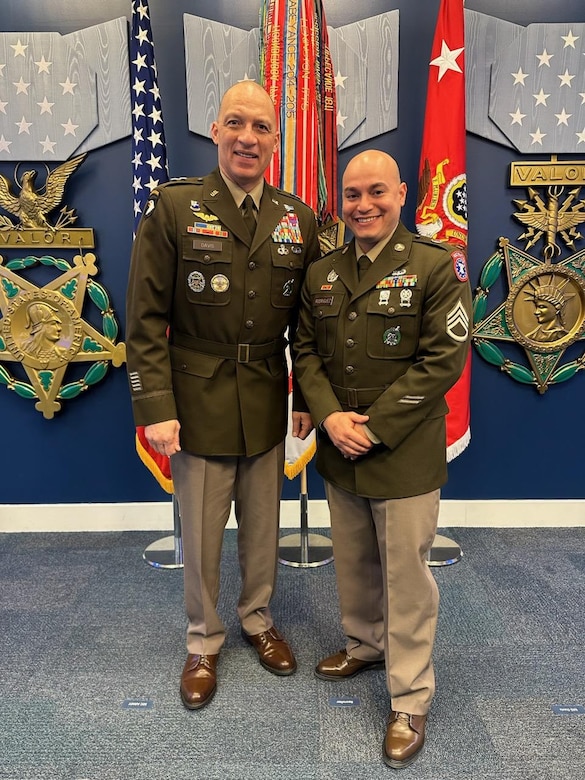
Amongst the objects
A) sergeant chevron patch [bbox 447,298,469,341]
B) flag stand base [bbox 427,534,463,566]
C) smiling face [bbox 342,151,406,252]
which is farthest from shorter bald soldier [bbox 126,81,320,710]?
flag stand base [bbox 427,534,463,566]

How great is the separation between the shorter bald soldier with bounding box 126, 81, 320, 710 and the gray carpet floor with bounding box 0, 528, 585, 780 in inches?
6.7

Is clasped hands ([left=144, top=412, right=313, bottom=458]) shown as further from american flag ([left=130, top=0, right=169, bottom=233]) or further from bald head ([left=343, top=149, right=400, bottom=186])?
Result: american flag ([left=130, top=0, right=169, bottom=233])

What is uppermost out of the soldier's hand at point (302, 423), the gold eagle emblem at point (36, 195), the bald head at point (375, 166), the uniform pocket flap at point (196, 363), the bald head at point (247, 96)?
the bald head at point (247, 96)

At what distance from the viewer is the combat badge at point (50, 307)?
2.59 m

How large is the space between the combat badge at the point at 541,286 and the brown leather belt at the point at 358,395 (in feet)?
4.88

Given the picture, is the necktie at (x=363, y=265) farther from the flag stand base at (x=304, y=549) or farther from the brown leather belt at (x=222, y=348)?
the flag stand base at (x=304, y=549)

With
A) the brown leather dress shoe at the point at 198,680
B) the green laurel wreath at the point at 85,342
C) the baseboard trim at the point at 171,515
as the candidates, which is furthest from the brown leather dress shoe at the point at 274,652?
the green laurel wreath at the point at 85,342

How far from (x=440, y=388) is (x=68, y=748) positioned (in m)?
1.36

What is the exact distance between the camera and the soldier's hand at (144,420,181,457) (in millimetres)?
1446

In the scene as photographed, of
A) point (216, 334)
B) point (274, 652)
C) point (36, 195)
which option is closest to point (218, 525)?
point (274, 652)

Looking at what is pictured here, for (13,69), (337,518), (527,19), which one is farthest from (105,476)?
(527,19)

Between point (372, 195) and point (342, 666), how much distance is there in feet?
4.52

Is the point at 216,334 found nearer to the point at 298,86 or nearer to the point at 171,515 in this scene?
the point at 298,86

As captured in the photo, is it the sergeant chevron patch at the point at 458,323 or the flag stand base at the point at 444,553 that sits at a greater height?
the sergeant chevron patch at the point at 458,323
